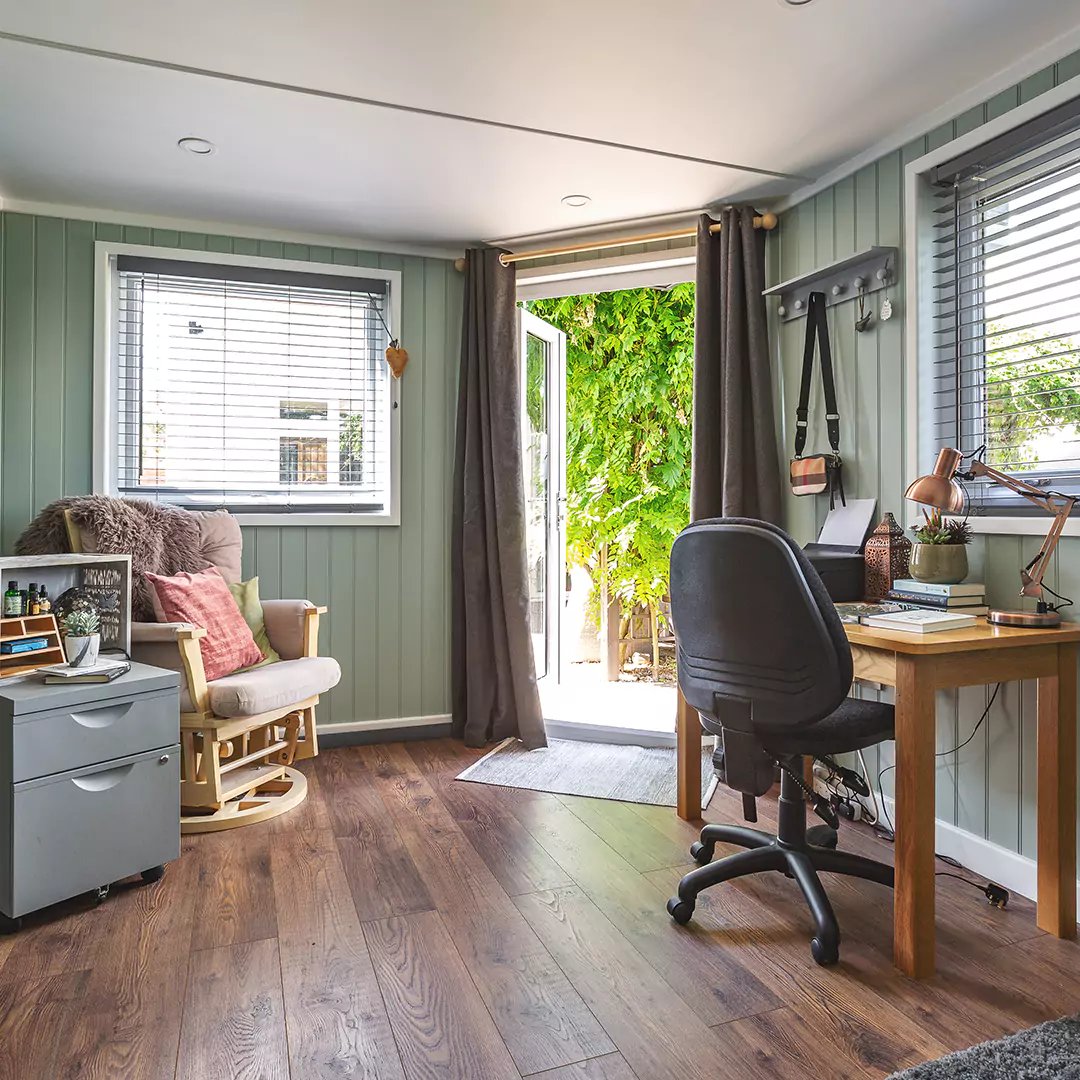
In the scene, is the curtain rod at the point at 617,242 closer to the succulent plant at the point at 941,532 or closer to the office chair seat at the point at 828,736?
the succulent plant at the point at 941,532

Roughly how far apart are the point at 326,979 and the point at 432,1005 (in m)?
0.26

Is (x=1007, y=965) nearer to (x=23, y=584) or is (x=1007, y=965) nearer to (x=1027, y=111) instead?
(x=1027, y=111)

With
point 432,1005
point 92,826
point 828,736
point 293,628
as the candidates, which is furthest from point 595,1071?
point 293,628

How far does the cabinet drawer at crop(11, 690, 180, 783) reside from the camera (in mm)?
1938

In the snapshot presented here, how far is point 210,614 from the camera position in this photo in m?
2.73

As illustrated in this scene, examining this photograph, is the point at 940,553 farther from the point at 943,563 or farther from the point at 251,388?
the point at 251,388

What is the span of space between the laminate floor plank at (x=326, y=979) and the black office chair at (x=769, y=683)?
769mm

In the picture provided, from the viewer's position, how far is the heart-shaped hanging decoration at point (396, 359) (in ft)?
11.6

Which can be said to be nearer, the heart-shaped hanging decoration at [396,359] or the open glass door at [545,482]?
the heart-shaped hanging decoration at [396,359]

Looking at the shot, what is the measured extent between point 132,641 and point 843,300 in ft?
8.56

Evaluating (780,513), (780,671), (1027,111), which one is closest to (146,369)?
(780,513)

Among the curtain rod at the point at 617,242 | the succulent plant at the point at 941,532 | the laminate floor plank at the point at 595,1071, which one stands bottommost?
the laminate floor plank at the point at 595,1071

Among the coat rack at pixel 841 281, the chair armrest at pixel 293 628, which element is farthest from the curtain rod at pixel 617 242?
the chair armrest at pixel 293 628

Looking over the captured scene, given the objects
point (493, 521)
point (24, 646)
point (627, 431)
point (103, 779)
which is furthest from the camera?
point (627, 431)
